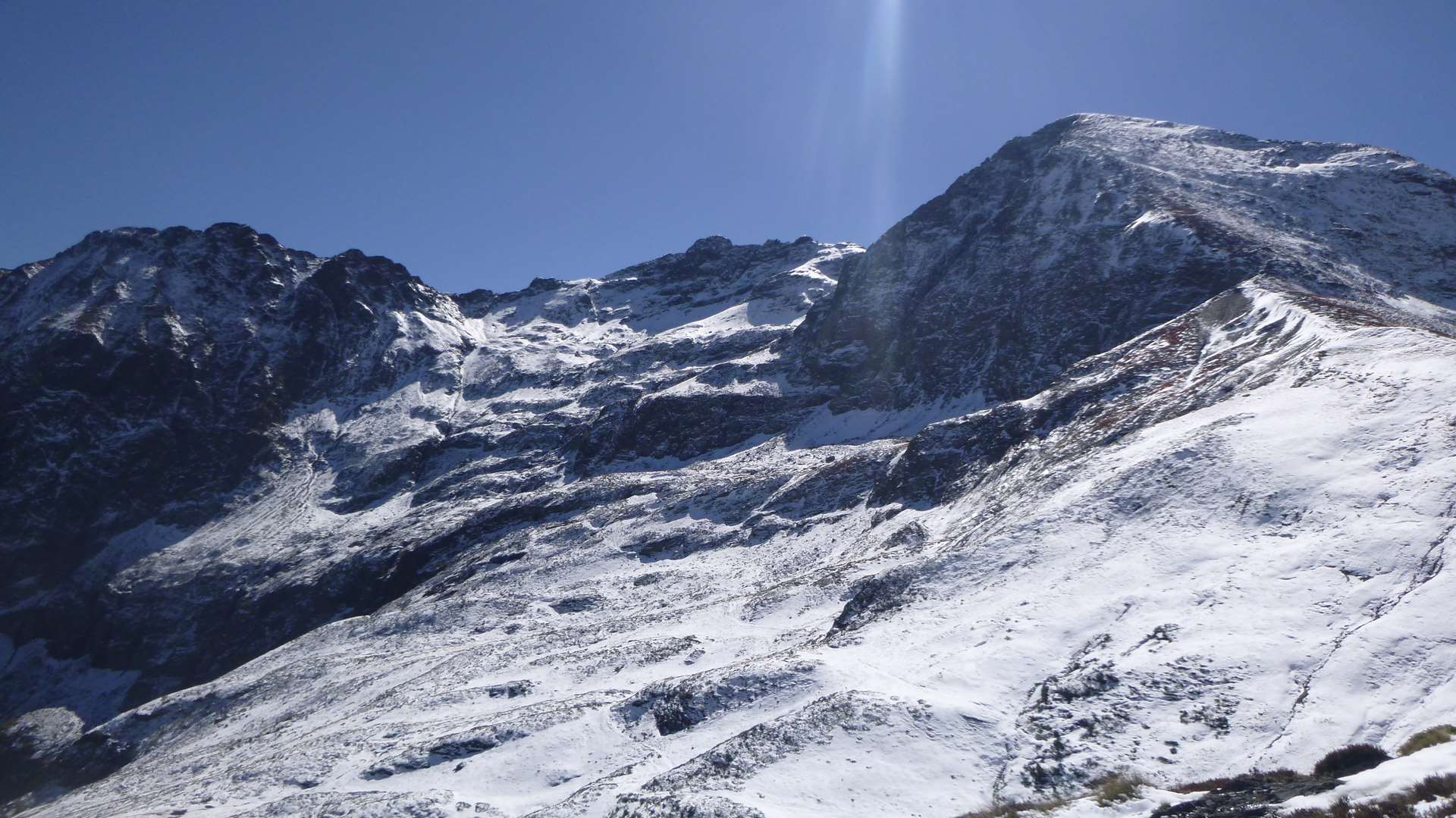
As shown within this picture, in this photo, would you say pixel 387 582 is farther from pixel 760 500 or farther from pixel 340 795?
pixel 340 795

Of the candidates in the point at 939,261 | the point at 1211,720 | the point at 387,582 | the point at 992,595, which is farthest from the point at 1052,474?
the point at 939,261

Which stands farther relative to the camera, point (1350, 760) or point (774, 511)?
point (774, 511)

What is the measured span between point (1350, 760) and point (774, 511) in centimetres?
5439

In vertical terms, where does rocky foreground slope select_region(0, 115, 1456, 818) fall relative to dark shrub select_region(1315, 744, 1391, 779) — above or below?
above

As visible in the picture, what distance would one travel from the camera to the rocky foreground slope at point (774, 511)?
973 inches

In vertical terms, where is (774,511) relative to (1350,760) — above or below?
above

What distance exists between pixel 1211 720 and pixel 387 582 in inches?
3127

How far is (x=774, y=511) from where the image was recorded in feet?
234

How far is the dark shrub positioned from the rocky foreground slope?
1.21m

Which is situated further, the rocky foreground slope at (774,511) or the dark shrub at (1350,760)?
the rocky foreground slope at (774,511)

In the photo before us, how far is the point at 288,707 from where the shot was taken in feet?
178

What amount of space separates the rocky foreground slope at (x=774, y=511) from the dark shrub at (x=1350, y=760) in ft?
3.98

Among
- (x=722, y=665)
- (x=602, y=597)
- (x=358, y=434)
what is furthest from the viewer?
(x=358, y=434)

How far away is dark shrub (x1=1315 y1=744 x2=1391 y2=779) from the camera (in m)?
17.0
